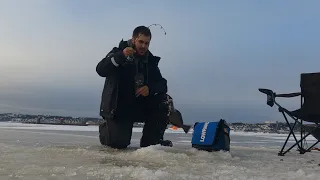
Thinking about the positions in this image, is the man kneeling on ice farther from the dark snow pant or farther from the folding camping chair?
the folding camping chair

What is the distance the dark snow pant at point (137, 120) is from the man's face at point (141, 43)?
56 cm

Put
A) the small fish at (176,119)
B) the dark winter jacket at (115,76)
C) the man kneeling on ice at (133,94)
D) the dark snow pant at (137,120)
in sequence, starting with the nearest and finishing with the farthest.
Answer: the dark winter jacket at (115,76)
the man kneeling on ice at (133,94)
the dark snow pant at (137,120)
the small fish at (176,119)

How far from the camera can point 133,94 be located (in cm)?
413

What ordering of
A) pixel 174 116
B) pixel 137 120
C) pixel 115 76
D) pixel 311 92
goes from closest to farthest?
pixel 115 76, pixel 311 92, pixel 137 120, pixel 174 116

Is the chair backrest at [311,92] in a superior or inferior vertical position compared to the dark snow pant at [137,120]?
superior

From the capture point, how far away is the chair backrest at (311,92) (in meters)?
4.02

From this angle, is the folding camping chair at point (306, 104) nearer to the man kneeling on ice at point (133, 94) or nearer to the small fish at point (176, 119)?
the small fish at point (176, 119)

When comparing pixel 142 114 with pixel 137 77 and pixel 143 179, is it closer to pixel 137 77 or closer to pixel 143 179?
pixel 137 77

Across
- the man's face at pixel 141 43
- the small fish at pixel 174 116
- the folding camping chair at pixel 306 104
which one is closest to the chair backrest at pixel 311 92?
the folding camping chair at pixel 306 104

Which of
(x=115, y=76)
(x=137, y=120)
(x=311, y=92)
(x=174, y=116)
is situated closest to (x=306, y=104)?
(x=311, y=92)

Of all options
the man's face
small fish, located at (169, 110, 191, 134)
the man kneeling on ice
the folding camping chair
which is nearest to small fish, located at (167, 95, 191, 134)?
small fish, located at (169, 110, 191, 134)

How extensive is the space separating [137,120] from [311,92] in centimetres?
196

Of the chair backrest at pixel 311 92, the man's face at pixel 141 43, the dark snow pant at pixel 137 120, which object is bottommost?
the dark snow pant at pixel 137 120

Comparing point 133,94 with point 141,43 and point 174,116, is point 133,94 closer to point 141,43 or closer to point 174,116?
point 141,43
